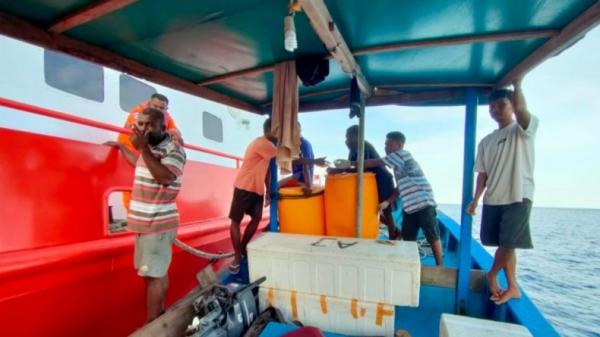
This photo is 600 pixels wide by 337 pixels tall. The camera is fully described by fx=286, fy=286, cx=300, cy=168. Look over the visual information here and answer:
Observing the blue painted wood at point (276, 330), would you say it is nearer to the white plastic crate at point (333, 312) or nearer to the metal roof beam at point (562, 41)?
the white plastic crate at point (333, 312)

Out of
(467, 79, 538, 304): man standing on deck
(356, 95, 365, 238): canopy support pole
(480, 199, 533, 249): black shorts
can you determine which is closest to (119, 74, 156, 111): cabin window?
(356, 95, 365, 238): canopy support pole

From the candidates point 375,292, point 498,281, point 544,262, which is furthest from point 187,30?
point 544,262

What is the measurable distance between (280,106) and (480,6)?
1.48m

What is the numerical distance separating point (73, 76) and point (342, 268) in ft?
13.7

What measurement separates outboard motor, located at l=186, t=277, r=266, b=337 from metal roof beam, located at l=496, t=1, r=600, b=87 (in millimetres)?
2562

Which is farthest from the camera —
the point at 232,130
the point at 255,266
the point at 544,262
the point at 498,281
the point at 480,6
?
the point at 544,262

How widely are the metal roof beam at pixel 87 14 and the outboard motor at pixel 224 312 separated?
1862 millimetres

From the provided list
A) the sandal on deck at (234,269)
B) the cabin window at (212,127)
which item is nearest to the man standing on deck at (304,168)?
the sandal on deck at (234,269)

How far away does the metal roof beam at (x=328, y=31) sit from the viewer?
1.46 meters

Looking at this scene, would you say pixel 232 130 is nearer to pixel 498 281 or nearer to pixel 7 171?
pixel 7 171

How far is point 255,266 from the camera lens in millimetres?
2271

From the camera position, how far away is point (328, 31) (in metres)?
1.66

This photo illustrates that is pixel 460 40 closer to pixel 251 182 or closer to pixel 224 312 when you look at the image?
pixel 251 182

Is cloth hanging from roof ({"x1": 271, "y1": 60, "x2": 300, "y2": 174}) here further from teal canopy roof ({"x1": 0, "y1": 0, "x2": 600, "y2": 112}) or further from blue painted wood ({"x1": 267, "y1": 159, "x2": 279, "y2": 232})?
blue painted wood ({"x1": 267, "y1": 159, "x2": 279, "y2": 232})
